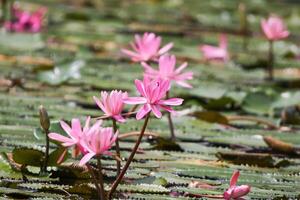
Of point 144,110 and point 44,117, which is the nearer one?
point 144,110

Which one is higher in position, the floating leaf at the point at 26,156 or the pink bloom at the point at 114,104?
the pink bloom at the point at 114,104

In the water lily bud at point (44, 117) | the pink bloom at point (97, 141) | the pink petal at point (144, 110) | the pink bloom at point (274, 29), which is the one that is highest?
the pink petal at point (144, 110)

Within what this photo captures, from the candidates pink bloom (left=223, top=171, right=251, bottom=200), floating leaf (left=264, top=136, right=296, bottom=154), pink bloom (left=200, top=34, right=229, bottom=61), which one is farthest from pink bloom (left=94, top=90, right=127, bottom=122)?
pink bloom (left=200, top=34, right=229, bottom=61)

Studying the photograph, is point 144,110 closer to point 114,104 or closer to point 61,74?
point 114,104

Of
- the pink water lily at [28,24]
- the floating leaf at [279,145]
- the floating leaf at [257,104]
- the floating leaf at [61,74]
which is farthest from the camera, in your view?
the pink water lily at [28,24]

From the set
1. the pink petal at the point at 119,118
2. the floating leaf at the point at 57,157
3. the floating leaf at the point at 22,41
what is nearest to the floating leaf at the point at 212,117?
the floating leaf at the point at 57,157

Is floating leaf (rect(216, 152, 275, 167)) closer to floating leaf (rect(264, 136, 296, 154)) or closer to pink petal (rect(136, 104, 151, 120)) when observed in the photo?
floating leaf (rect(264, 136, 296, 154))

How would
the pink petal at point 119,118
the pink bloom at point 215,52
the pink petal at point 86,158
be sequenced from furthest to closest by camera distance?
the pink bloom at point 215,52
the pink petal at point 119,118
the pink petal at point 86,158

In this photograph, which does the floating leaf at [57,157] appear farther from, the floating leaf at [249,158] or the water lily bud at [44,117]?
the floating leaf at [249,158]

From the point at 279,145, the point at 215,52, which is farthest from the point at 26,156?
the point at 215,52
